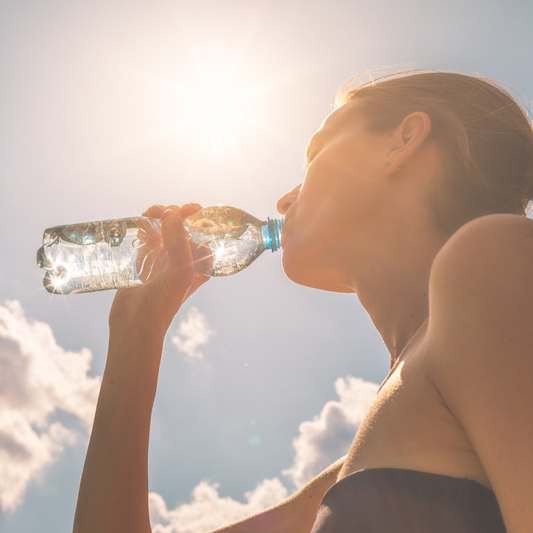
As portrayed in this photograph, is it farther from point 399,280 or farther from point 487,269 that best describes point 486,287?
point 399,280

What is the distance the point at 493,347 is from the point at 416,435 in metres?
0.37

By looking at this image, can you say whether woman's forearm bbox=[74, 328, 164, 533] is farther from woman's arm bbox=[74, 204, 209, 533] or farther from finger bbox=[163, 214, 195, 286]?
finger bbox=[163, 214, 195, 286]

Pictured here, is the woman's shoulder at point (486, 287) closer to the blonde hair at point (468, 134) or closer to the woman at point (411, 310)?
the woman at point (411, 310)

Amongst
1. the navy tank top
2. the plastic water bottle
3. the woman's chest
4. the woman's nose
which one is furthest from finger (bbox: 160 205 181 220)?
the navy tank top

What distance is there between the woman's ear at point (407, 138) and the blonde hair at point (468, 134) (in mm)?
84

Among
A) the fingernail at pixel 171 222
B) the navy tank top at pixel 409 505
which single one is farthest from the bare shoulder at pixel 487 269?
the fingernail at pixel 171 222

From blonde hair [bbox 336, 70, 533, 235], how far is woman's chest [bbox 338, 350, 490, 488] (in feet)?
2.80

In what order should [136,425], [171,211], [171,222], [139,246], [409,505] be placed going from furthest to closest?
[139,246]
[171,211]
[171,222]
[136,425]
[409,505]

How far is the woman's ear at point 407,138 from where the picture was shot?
5.38 feet

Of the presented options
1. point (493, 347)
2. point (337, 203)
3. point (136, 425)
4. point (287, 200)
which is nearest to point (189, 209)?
point (287, 200)

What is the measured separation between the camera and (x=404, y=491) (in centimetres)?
93

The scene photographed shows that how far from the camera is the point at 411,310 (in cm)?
150

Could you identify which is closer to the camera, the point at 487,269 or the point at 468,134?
the point at 487,269

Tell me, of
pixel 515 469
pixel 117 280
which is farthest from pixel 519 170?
pixel 117 280
